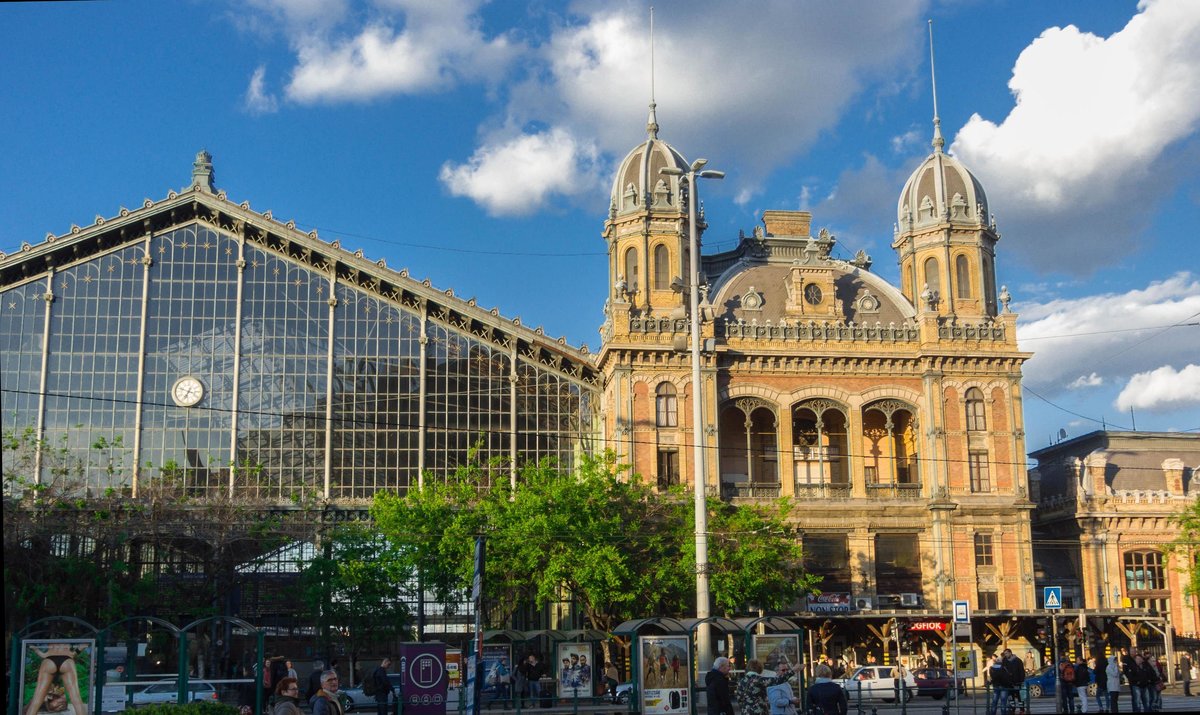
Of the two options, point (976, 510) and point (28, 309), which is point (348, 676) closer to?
point (28, 309)

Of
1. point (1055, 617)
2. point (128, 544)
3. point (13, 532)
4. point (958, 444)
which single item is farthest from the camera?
point (958, 444)

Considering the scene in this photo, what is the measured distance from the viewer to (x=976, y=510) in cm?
5931

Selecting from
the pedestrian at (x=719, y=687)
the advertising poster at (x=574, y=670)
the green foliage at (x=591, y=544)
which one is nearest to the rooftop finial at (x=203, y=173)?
the green foliage at (x=591, y=544)

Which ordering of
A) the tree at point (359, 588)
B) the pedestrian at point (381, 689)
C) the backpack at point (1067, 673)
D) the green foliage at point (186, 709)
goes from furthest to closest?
1. the tree at point (359, 588)
2. the backpack at point (1067, 673)
3. the pedestrian at point (381, 689)
4. the green foliage at point (186, 709)

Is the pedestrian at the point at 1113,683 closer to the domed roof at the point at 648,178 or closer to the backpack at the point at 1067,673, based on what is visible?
the backpack at the point at 1067,673

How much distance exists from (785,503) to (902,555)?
8.22 metres

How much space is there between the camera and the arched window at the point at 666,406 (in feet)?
194

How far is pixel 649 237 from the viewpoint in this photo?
204ft

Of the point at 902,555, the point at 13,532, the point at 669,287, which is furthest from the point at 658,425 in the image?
the point at 13,532

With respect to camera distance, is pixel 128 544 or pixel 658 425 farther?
pixel 658 425

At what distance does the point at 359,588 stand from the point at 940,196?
34.6 metres

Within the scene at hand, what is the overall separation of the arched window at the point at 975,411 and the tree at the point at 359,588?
2748 cm

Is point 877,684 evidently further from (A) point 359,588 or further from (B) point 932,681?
(A) point 359,588

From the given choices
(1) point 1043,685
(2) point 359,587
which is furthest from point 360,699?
(1) point 1043,685
